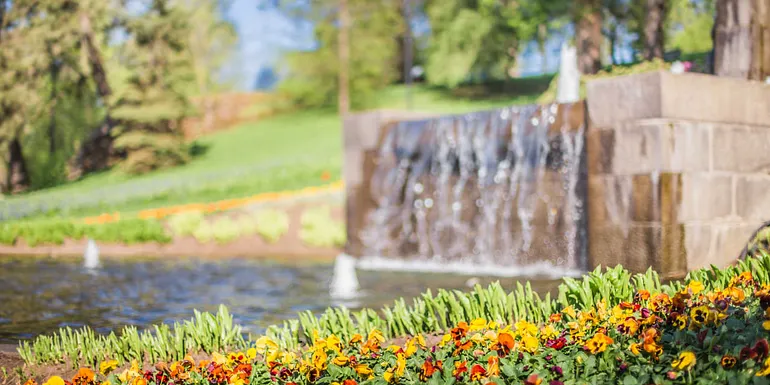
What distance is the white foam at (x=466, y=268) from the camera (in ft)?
36.6

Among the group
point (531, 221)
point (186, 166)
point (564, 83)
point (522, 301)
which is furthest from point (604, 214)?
point (186, 166)

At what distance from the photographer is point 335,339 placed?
4.78 m

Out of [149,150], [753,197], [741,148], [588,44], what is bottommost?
[753,197]

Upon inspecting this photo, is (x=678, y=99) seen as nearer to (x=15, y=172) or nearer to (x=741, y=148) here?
(x=741, y=148)

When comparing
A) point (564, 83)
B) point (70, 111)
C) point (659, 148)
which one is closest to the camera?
point (659, 148)

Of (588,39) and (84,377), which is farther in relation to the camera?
(588,39)

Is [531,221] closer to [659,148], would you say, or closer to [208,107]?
[659,148]

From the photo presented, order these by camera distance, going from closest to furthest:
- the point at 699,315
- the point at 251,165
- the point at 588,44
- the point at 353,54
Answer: the point at 699,315 < the point at 588,44 < the point at 251,165 < the point at 353,54

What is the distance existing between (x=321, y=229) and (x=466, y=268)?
4.96m

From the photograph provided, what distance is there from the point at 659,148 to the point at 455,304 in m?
4.43

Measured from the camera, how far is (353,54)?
1727 inches

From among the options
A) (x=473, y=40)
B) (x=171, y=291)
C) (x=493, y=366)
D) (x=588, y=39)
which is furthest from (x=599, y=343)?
(x=473, y=40)

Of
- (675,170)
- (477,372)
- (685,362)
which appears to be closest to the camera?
(685,362)

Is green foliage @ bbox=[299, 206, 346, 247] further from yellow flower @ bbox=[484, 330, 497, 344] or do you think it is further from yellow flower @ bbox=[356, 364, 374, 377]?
yellow flower @ bbox=[356, 364, 374, 377]
